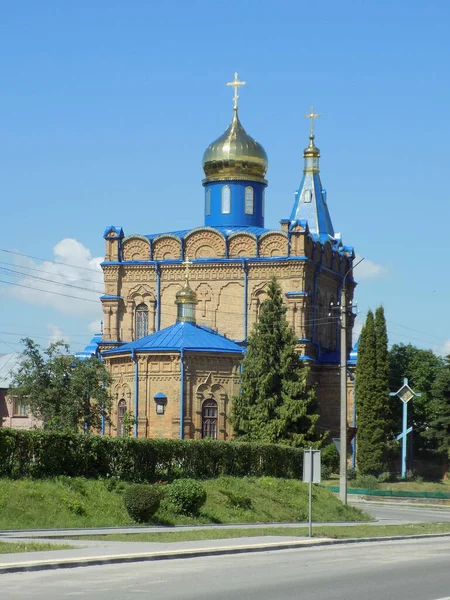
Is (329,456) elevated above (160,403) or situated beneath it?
situated beneath

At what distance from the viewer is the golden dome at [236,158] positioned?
6525 cm

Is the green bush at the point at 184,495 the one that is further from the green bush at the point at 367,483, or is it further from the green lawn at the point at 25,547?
the green bush at the point at 367,483

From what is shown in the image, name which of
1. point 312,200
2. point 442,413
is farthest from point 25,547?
point 312,200

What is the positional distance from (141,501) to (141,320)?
3743cm

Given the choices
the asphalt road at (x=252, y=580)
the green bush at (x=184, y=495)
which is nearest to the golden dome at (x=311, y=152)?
the green bush at (x=184, y=495)

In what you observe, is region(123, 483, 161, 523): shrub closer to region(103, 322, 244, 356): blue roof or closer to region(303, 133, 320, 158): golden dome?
region(103, 322, 244, 356): blue roof

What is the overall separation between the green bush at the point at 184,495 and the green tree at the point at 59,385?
18.6 meters

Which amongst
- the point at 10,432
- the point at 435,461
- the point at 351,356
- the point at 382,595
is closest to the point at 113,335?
the point at 351,356

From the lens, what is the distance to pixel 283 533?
26078mm

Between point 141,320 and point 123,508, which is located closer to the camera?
point 123,508

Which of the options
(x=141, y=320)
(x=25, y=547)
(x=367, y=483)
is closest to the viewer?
(x=25, y=547)

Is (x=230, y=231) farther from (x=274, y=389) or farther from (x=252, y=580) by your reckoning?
(x=252, y=580)

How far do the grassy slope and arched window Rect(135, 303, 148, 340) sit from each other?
89.8 feet

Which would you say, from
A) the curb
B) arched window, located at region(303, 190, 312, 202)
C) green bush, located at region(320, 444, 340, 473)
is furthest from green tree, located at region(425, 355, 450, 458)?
the curb
